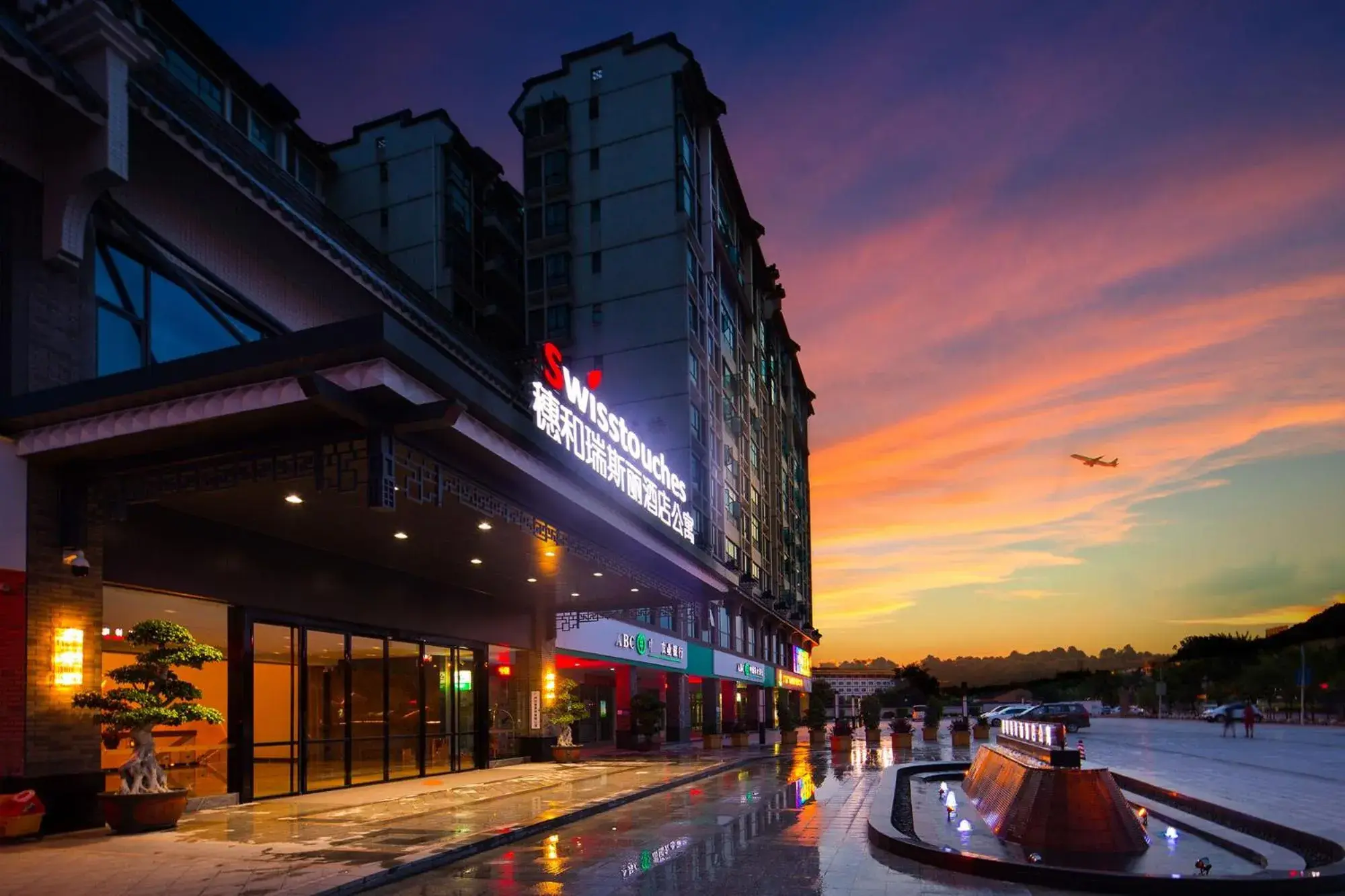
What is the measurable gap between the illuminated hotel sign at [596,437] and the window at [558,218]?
96.2 feet

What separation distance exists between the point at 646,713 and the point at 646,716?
10 cm

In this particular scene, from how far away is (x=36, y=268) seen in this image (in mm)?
15500

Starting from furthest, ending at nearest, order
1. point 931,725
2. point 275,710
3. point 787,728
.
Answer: point 931,725
point 787,728
point 275,710

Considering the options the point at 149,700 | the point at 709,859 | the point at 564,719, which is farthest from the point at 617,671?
the point at 709,859

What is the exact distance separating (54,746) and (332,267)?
11405mm

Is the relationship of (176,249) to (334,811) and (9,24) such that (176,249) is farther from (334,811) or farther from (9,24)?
(334,811)

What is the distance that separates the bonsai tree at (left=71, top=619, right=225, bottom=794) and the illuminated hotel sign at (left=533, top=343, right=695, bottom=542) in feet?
23.0

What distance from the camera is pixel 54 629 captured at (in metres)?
15.0

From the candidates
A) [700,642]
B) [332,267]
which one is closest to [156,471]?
[332,267]

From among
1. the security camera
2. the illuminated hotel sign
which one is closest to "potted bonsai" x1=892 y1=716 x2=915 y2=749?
the illuminated hotel sign

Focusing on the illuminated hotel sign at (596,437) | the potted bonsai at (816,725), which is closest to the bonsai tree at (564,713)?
the illuminated hotel sign at (596,437)

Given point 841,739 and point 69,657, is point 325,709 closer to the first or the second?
point 69,657

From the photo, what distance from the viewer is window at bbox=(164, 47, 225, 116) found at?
3872cm

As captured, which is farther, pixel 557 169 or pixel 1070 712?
pixel 1070 712
